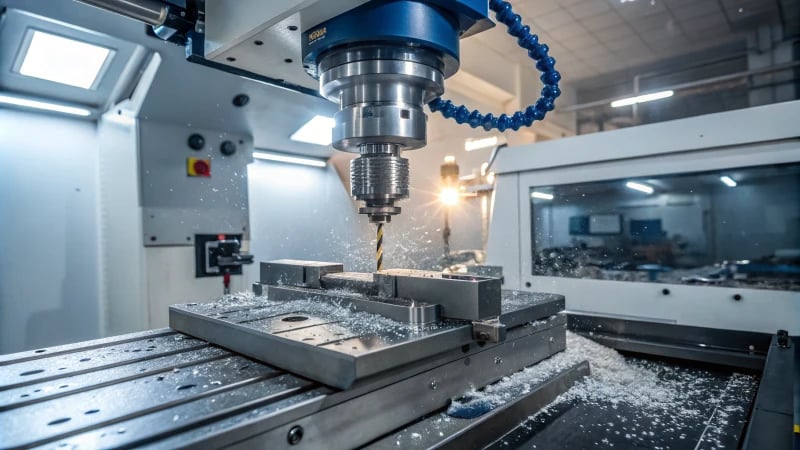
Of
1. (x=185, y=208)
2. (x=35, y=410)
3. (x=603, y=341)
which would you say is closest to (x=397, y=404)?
(x=35, y=410)

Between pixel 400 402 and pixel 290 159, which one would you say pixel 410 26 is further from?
pixel 290 159

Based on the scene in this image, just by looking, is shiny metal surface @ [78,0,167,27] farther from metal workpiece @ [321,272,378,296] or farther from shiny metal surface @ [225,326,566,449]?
shiny metal surface @ [225,326,566,449]

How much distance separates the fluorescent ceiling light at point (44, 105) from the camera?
148 cm

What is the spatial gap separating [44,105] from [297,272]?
4.26ft

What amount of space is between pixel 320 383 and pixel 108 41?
1352 mm

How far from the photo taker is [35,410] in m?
0.45

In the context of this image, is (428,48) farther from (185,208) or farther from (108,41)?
(185,208)

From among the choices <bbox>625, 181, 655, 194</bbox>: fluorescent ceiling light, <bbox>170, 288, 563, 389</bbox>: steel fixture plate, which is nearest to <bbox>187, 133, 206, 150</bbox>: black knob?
<bbox>170, 288, 563, 389</bbox>: steel fixture plate

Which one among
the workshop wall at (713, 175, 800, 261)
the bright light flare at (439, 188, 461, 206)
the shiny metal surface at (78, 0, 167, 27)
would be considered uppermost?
the shiny metal surface at (78, 0, 167, 27)

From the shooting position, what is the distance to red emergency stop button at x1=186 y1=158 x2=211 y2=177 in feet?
5.47

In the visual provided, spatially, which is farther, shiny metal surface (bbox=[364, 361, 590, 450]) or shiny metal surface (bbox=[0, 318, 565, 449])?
shiny metal surface (bbox=[364, 361, 590, 450])

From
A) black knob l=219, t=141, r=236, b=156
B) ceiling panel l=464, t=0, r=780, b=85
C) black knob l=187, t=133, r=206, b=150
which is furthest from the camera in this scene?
ceiling panel l=464, t=0, r=780, b=85

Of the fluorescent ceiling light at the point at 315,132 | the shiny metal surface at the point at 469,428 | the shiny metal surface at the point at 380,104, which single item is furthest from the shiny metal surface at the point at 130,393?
the fluorescent ceiling light at the point at 315,132

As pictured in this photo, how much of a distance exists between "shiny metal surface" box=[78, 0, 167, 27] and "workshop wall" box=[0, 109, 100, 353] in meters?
1.23
